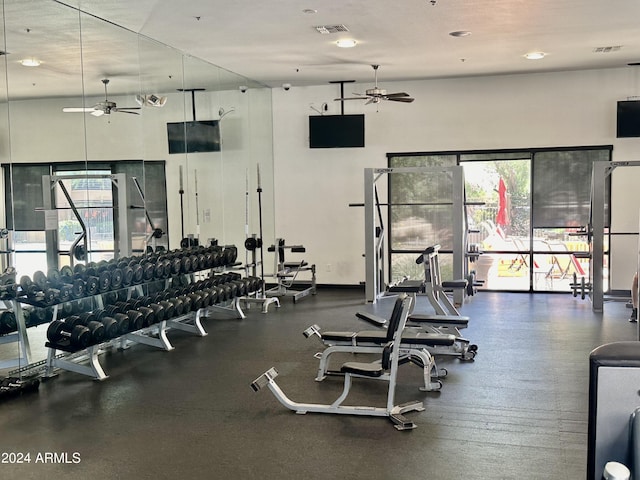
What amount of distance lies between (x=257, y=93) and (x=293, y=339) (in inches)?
155

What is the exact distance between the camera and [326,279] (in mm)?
8352

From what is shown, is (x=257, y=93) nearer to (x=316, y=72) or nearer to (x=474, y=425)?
(x=316, y=72)

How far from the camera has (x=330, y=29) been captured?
5176 mm

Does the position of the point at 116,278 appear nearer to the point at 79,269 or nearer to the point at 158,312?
the point at 79,269

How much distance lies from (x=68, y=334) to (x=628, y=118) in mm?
6565

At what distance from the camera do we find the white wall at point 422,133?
731cm

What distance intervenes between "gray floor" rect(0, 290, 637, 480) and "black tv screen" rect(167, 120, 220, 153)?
2.04 metres

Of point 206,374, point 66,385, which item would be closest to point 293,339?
point 206,374

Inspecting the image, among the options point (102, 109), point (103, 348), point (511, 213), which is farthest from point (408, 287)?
point (511, 213)

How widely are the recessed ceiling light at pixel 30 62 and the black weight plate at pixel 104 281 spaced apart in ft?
5.19

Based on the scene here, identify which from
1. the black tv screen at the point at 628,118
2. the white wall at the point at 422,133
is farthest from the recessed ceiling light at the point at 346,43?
the black tv screen at the point at 628,118

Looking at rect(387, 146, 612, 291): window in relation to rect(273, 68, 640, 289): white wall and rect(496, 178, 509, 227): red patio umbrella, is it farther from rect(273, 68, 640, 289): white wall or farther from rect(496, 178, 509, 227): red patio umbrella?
rect(273, 68, 640, 289): white wall

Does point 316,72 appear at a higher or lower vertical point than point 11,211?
higher

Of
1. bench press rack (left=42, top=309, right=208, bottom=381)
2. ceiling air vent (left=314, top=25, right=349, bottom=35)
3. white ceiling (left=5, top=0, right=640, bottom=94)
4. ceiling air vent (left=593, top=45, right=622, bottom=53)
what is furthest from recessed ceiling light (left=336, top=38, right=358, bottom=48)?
bench press rack (left=42, top=309, right=208, bottom=381)
